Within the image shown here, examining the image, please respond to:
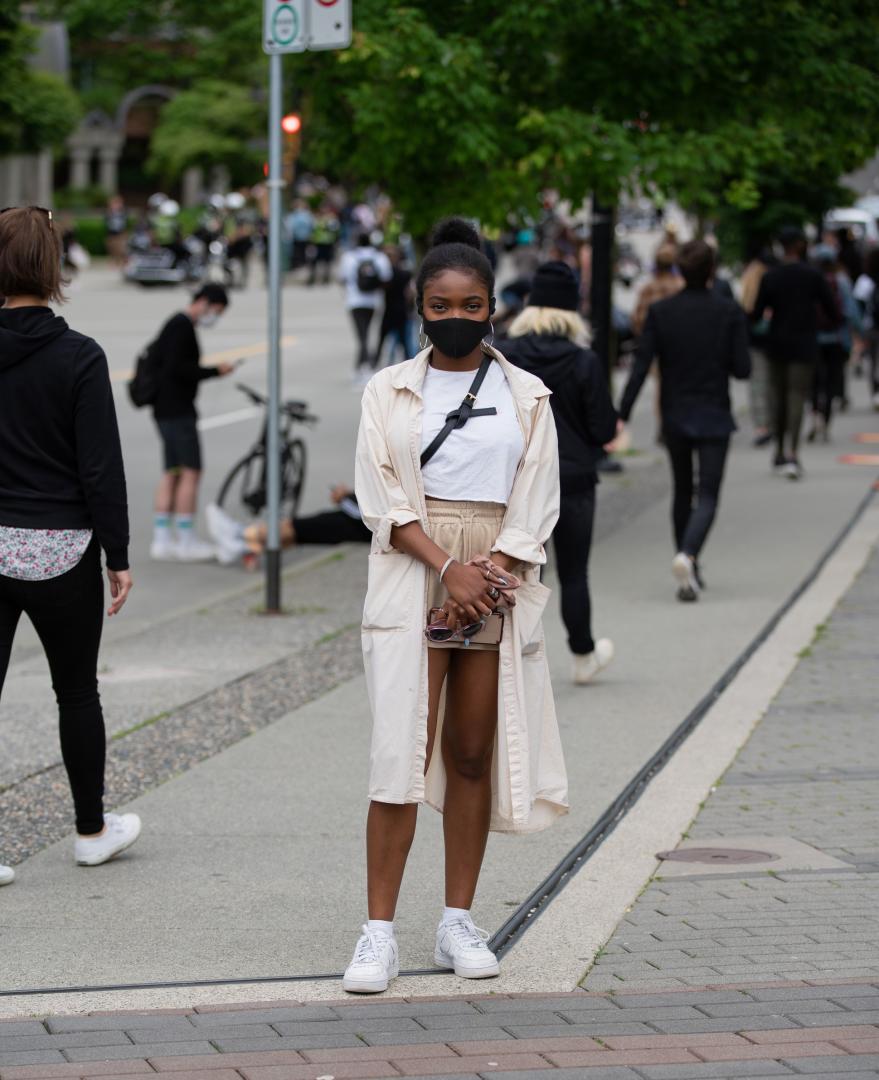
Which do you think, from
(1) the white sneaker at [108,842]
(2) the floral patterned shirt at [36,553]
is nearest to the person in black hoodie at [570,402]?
(1) the white sneaker at [108,842]

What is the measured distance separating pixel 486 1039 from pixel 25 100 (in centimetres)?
2563

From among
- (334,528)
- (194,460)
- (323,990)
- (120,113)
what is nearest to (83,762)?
(323,990)

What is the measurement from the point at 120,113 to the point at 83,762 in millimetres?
75426

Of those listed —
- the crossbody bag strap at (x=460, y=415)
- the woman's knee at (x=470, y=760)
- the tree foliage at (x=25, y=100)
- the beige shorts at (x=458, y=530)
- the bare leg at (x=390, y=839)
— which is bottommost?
the bare leg at (x=390, y=839)

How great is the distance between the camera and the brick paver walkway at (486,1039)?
4062 millimetres

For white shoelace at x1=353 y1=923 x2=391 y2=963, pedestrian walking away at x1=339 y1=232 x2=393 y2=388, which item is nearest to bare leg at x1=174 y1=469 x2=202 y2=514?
white shoelace at x1=353 y1=923 x2=391 y2=963

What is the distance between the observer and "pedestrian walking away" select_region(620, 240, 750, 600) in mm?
10172

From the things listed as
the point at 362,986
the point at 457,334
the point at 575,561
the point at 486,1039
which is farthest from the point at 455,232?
the point at 575,561

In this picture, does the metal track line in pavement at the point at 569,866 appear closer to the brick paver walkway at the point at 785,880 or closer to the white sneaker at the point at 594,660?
the brick paver walkway at the point at 785,880

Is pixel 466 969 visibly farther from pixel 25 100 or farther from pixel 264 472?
pixel 25 100

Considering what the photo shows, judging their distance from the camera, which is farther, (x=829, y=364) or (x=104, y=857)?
(x=829, y=364)

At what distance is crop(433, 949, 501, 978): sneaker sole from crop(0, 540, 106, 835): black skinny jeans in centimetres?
A: 138

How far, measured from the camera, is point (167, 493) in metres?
12.5

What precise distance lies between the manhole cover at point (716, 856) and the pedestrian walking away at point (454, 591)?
3.92ft
